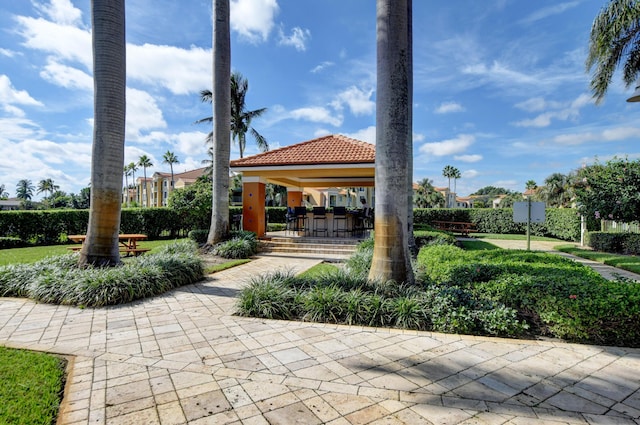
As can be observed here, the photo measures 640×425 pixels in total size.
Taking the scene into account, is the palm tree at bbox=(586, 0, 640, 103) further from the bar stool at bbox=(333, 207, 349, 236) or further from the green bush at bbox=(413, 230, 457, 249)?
the bar stool at bbox=(333, 207, 349, 236)

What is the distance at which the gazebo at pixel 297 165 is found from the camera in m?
13.0

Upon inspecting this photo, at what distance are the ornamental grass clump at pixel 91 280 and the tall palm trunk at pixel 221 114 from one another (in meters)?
4.32

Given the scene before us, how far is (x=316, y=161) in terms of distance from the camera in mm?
13219

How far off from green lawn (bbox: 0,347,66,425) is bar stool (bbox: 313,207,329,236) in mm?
11663

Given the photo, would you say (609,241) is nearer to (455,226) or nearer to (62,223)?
(455,226)

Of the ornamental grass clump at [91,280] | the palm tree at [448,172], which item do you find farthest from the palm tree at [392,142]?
the palm tree at [448,172]

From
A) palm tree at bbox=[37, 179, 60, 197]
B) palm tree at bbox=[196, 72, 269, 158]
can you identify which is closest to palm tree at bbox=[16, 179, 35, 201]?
palm tree at bbox=[37, 179, 60, 197]

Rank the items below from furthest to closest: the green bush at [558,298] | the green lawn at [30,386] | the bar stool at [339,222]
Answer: the bar stool at [339,222]
the green bush at [558,298]
the green lawn at [30,386]

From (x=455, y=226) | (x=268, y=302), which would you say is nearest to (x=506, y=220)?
(x=455, y=226)

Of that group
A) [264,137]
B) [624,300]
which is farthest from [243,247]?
[264,137]

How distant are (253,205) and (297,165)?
2669mm

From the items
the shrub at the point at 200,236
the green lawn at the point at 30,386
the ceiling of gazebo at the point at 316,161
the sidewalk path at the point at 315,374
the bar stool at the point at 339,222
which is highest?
the ceiling of gazebo at the point at 316,161

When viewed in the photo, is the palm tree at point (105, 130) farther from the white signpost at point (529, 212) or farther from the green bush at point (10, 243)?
the green bush at point (10, 243)

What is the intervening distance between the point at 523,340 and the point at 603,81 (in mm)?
17514
